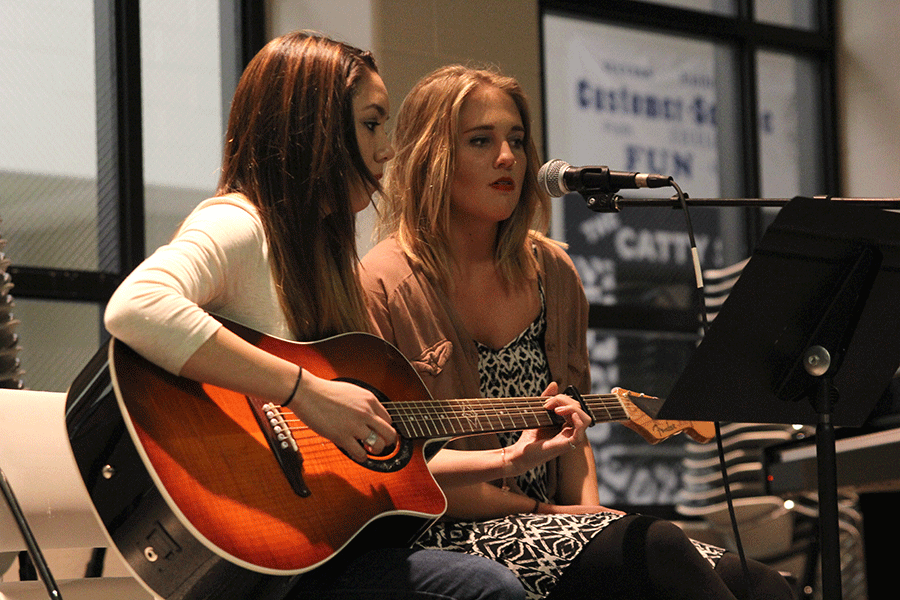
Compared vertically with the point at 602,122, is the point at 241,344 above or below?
below

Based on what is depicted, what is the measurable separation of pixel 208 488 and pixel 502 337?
874mm

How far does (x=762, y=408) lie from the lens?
1770 mm

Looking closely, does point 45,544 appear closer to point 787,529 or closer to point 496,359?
point 496,359

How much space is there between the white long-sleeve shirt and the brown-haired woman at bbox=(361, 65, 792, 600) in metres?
0.41

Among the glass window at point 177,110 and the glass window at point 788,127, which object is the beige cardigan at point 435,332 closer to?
the glass window at point 177,110

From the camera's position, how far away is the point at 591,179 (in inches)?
75.2

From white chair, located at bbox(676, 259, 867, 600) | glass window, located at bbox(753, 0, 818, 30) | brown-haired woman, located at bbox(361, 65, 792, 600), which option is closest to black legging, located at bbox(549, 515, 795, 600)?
brown-haired woman, located at bbox(361, 65, 792, 600)

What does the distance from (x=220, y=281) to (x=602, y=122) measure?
3040mm

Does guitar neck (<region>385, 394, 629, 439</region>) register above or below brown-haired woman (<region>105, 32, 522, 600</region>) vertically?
below

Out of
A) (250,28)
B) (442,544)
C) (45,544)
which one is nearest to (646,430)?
(442,544)

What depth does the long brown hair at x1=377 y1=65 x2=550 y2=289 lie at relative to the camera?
227 cm

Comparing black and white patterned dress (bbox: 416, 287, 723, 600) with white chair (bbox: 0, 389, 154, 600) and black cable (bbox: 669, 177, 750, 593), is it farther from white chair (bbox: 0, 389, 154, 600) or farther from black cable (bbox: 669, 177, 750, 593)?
white chair (bbox: 0, 389, 154, 600)

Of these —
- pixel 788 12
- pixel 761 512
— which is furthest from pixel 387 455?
pixel 788 12

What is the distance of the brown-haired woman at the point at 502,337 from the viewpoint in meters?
1.81
